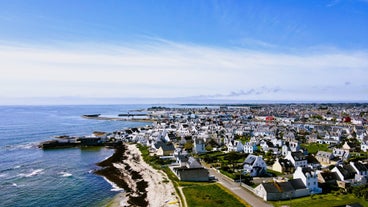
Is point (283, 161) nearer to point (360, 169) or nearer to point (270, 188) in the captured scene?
point (360, 169)

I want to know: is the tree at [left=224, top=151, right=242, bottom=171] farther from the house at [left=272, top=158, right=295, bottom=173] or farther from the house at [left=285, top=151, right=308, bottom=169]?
the house at [left=285, top=151, right=308, bottom=169]

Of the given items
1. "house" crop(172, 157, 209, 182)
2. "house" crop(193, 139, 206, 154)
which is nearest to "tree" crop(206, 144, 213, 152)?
"house" crop(193, 139, 206, 154)

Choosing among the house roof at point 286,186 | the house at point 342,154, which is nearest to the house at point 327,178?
the house roof at point 286,186

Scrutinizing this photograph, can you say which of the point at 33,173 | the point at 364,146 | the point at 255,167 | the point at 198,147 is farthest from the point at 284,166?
the point at 33,173

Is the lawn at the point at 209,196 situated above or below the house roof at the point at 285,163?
below

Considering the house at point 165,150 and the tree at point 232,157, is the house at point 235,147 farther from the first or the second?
the house at point 165,150
